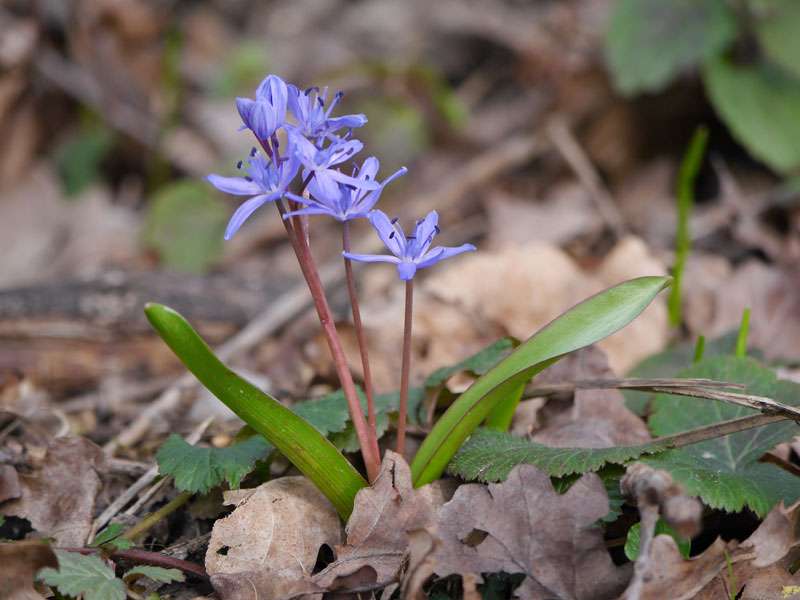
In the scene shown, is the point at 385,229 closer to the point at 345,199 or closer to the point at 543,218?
the point at 345,199

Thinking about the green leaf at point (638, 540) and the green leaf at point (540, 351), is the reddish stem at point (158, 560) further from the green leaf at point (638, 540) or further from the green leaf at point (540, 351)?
the green leaf at point (638, 540)

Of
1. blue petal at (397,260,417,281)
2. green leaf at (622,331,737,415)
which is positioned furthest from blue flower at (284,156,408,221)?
green leaf at (622,331,737,415)

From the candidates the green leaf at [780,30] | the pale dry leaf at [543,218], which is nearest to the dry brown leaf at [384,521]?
the pale dry leaf at [543,218]

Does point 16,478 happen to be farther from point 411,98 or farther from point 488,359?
point 411,98

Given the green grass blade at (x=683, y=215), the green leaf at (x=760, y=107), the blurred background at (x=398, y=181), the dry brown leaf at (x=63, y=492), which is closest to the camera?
the dry brown leaf at (x=63, y=492)

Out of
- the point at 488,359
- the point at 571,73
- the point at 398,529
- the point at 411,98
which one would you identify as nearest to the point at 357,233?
the point at 411,98

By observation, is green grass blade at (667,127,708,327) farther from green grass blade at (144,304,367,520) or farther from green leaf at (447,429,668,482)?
green grass blade at (144,304,367,520)

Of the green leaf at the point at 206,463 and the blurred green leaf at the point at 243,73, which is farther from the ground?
the blurred green leaf at the point at 243,73
